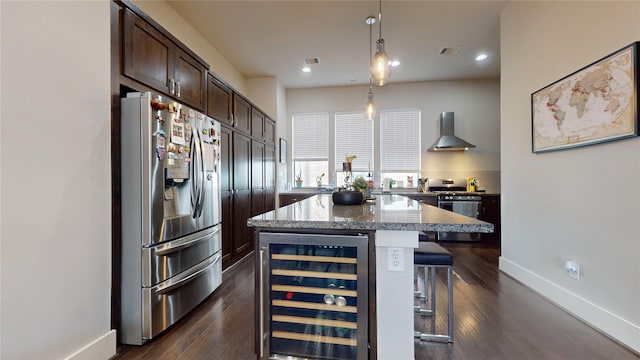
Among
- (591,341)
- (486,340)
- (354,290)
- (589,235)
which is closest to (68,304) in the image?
(354,290)

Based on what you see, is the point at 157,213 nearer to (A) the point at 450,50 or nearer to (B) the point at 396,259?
(B) the point at 396,259

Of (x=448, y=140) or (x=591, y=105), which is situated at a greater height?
(x=448, y=140)

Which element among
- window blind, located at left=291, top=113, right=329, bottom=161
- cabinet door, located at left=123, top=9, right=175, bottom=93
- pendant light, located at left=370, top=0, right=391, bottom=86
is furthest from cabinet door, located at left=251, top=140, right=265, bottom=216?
pendant light, located at left=370, top=0, right=391, bottom=86

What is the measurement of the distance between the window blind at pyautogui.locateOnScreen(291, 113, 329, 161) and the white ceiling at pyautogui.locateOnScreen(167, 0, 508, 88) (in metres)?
0.98

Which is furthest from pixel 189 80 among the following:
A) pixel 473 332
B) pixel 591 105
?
pixel 591 105

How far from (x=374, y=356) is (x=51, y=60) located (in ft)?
7.45

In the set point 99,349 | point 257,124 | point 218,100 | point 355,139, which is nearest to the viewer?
point 99,349

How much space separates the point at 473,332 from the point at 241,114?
3495 millimetres

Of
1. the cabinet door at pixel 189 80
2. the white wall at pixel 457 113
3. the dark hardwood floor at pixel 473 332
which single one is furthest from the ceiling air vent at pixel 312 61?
the dark hardwood floor at pixel 473 332

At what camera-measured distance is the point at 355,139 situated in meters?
5.73

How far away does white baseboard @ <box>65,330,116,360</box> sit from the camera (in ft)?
4.91

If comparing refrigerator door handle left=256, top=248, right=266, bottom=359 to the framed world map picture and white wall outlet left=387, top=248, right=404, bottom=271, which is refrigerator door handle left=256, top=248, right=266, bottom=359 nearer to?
white wall outlet left=387, top=248, right=404, bottom=271

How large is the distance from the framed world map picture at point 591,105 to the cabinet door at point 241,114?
339 centimetres

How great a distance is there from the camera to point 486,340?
1.86 m
